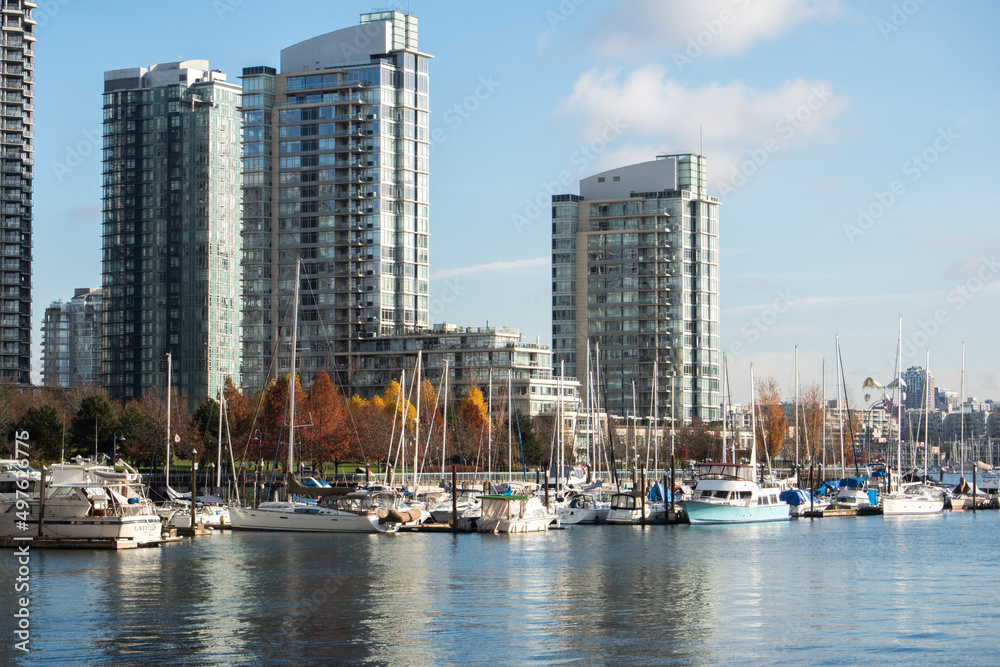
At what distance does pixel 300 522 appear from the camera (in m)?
87.9

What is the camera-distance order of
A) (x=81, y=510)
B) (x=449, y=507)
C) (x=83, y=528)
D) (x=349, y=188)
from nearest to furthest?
(x=83, y=528) → (x=81, y=510) → (x=449, y=507) → (x=349, y=188)

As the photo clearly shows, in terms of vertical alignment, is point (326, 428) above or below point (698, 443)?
above

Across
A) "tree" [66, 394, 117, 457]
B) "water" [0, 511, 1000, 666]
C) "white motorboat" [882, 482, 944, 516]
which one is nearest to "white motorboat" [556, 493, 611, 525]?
"water" [0, 511, 1000, 666]

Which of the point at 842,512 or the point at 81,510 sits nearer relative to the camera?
the point at 81,510

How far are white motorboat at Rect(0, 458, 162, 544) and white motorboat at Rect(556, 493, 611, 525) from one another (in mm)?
37238

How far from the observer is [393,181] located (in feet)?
621

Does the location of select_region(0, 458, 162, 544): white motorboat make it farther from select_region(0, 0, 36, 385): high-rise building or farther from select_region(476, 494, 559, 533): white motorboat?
select_region(0, 0, 36, 385): high-rise building

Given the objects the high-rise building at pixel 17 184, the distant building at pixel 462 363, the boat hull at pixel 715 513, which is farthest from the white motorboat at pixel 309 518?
the high-rise building at pixel 17 184

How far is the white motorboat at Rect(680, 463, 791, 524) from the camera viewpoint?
330 ft

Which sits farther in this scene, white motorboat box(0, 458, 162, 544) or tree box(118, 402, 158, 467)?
tree box(118, 402, 158, 467)

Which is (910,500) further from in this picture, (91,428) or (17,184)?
(17,184)

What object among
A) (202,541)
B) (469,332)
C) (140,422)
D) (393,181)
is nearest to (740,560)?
(202,541)

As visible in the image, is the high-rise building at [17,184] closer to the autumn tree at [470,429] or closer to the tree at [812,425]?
the autumn tree at [470,429]

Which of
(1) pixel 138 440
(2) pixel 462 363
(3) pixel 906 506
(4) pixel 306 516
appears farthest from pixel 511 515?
(2) pixel 462 363
